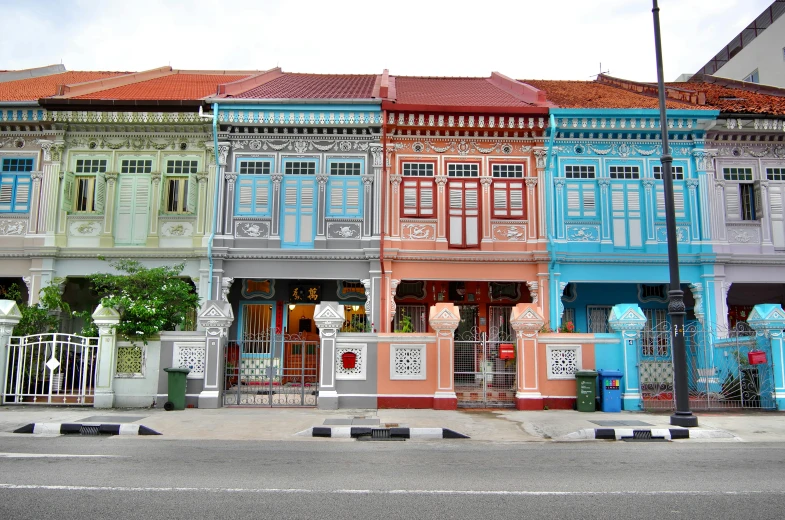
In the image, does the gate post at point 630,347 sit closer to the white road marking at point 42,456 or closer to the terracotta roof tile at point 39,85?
the white road marking at point 42,456

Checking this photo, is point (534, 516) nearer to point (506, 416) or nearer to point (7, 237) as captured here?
point (506, 416)

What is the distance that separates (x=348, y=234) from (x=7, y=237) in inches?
371

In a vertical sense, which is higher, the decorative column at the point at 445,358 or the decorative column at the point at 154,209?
the decorative column at the point at 154,209

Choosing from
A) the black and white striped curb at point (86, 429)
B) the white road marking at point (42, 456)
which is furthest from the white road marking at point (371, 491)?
the black and white striped curb at point (86, 429)

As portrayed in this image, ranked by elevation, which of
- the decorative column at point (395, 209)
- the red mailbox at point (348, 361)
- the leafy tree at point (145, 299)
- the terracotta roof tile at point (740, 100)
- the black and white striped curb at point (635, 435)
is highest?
the terracotta roof tile at point (740, 100)

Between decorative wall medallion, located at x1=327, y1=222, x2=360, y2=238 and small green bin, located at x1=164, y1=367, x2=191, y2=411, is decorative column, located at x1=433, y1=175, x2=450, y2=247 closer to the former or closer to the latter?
decorative wall medallion, located at x1=327, y1=222, x2=360, y2=238

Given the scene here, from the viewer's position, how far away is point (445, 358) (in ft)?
46.4

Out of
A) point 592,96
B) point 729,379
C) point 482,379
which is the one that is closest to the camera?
point 729,379

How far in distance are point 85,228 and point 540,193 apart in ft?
41.6

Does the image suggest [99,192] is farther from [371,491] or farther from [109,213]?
[371,491]

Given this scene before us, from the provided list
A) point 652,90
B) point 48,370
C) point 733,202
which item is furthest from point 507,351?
point 652,90

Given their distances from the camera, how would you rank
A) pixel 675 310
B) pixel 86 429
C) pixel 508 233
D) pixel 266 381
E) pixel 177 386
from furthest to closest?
1. pixel 508 233
2. pixel 266 381
3. pixel 177 386
4. pixel 675 310
5. pixel 86 429

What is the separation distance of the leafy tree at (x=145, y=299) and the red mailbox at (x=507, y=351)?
721 cm

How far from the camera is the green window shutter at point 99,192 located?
60.2 feet
